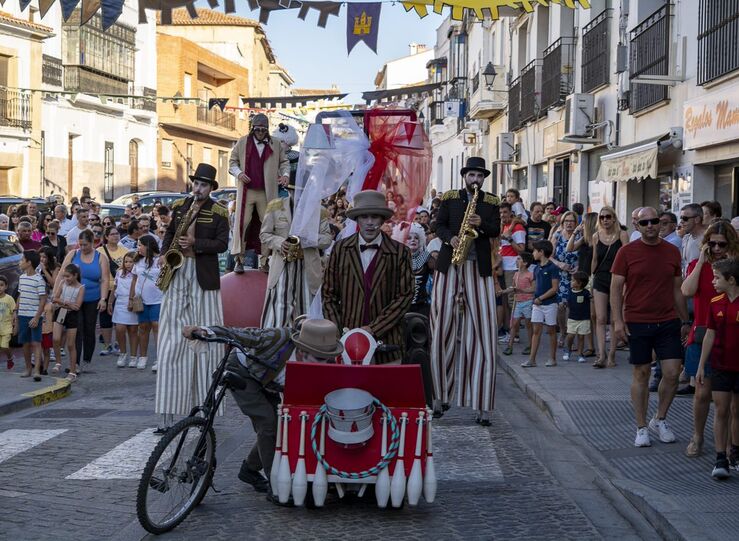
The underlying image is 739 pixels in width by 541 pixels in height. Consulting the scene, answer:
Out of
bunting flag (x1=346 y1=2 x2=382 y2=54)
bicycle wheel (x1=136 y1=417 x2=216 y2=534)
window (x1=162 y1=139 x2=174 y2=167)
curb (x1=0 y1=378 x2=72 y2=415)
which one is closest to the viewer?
bicycle wheel (x1=136 y1=417 x2=216 y2=534)

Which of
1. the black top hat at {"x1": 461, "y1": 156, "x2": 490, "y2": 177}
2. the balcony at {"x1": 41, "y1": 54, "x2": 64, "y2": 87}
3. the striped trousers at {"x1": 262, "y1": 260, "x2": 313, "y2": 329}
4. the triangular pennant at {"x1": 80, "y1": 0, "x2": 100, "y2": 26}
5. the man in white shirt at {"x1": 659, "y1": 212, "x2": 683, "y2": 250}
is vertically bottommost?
the striped trousers at {"x1": 262, "y1": 260, "x2": 313, "y2": 329}

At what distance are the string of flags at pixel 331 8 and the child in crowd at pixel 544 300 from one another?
12.0 feet

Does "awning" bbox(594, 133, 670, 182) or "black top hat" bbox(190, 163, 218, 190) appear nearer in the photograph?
"black top hat" bbox(190, 163, 218, 190)

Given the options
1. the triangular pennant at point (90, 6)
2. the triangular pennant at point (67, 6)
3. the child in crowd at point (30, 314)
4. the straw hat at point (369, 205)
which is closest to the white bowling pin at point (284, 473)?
the straw hat at point (369, 205)

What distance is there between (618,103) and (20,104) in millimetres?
25012

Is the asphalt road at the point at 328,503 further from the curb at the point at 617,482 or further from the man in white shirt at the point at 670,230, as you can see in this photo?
the man in white shirt at the point at 670,230

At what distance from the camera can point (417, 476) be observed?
6.40 m

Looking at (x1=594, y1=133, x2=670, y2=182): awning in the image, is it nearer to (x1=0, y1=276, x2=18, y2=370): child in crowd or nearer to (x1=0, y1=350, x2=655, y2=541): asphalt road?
(x1=0, y1=350, x2=655, y2=541): asphalt road

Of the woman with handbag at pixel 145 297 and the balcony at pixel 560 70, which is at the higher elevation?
the balcony at pixel 560 70

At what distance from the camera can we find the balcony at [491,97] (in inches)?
1363

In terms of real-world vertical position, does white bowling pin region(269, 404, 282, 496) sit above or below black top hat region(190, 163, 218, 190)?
below

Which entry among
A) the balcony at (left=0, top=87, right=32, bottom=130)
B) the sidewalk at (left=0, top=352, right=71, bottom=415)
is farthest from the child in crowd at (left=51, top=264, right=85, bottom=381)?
the balcony at (left=0, top=87, right=32, bottom=130)

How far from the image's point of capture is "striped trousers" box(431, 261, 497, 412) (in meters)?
9.51

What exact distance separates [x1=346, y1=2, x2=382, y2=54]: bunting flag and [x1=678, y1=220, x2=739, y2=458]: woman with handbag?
522 cm
